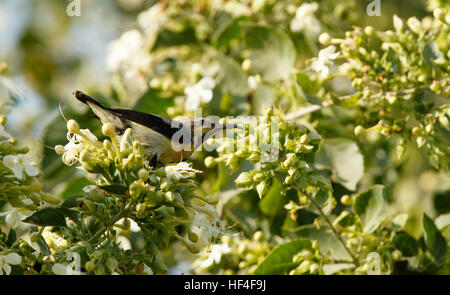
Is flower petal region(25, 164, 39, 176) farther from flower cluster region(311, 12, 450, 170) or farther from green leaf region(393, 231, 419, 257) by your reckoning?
green leaf region(393, 231, 419, 257)

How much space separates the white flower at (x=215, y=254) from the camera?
260cm

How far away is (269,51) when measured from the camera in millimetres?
3039

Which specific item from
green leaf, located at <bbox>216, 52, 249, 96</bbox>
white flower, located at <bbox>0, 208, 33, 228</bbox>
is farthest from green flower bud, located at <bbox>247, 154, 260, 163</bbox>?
green leaf, located at <bbox>216, 52, 249, 96</bbox>

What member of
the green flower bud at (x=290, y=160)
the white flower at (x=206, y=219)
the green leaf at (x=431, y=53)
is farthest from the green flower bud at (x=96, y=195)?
the green leaf at (x=431, y=53)

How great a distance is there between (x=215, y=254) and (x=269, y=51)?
1125mm

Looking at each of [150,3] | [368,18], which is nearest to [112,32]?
[150,3]

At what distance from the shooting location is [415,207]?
367 cm

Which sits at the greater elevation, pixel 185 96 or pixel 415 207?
pixel 185 96

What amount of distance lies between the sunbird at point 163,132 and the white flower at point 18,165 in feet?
2.31

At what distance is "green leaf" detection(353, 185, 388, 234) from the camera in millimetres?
2424
